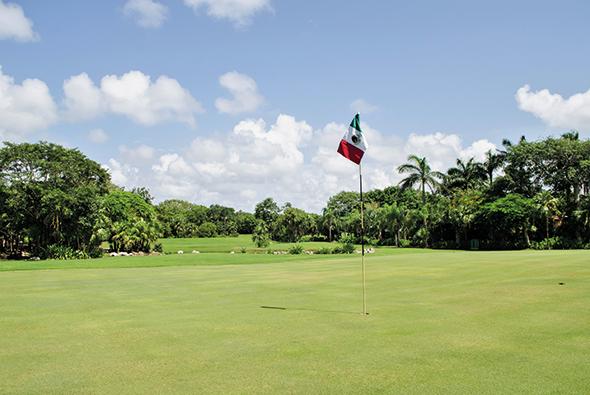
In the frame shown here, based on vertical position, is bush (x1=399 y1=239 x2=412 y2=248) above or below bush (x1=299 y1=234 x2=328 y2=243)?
below

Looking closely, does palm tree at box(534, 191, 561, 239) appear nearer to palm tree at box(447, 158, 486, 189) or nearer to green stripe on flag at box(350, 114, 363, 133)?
palm tree at box(447, 158, 486, 189)

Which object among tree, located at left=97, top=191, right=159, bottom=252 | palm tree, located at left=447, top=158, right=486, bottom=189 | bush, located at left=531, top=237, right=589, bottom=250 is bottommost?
bush, located at left=531, top=237, right=589, bottom=250

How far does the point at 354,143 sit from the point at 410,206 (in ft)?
260

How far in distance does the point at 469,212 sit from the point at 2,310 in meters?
63.3

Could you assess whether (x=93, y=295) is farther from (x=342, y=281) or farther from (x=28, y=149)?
(x=28, y=149)

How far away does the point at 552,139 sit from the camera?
66062 mm

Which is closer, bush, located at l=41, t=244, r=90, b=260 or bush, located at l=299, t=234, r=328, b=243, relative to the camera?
bush, located at l=41, t=244, r=90, b=260

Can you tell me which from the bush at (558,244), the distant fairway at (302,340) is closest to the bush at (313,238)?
the bush at (558,244)

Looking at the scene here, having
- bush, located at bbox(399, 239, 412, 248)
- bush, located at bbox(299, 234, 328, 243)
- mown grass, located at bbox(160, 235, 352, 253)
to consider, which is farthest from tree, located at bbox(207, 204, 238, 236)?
bush, located at bbox(399, 239, 412, 248)

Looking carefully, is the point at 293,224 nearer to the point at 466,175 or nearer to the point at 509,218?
the point at 466,175

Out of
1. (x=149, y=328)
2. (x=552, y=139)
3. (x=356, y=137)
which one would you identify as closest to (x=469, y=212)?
(x=552, y=139)

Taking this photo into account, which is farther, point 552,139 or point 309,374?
point 552,139

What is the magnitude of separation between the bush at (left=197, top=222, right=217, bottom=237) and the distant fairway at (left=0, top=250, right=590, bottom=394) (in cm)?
10591

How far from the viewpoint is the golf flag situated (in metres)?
13.6
